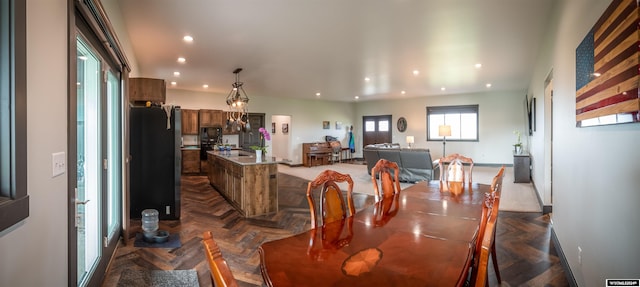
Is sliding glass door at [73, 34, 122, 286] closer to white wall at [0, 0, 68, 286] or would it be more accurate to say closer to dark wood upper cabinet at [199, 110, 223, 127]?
white wall at [0, 0, 68, 286]

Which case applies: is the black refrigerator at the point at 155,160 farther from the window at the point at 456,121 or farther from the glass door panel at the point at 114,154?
the window at the point at 456,121

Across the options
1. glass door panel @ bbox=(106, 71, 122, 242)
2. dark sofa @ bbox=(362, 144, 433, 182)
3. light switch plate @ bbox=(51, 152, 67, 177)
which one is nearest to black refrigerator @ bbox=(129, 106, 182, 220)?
glass door panel @ bbox=(106, 71, 122, 242)

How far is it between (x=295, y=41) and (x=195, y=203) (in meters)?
3.28

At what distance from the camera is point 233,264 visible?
289cm

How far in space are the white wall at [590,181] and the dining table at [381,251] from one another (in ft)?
2.12

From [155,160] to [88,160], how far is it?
1.74 meters

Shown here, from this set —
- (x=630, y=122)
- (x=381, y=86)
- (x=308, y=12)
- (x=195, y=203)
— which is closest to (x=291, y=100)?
(x=381, y=86)

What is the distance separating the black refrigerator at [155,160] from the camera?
4141mm

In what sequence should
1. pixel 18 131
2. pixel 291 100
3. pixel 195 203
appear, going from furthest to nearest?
pixel 291 100 < pixel 195 203 < pixel 18 131

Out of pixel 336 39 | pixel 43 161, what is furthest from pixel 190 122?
pixel 43 161

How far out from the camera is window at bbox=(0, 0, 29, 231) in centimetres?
101

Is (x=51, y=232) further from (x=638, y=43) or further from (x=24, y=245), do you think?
(x=638, y=43)

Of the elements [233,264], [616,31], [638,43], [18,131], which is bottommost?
[233,264]

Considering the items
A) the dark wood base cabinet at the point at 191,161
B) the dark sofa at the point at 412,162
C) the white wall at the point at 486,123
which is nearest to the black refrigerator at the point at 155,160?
the dark wood base cabinet at the point at 191,161
